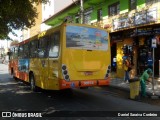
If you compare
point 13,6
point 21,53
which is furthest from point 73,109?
point 21,53

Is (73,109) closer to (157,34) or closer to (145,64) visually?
(157,34)

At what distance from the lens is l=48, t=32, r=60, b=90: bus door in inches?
459

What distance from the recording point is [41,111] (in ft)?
32.0

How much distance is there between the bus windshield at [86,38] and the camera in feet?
38.4

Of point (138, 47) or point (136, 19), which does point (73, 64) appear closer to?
point (136, 19)

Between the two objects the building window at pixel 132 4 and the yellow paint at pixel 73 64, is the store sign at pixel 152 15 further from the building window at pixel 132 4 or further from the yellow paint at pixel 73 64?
the yellow paint at pixel 73 64

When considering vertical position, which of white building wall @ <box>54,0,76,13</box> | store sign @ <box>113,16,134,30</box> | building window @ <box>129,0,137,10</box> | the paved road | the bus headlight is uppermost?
white building wall @ <box>54,0,76,13</box>

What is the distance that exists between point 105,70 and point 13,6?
4629 mm

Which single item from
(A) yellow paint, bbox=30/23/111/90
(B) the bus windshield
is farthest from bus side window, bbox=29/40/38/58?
(B) the bus windshield

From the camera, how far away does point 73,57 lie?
38.4 feet

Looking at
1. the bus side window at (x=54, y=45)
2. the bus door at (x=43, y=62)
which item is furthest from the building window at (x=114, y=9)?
the bus side window at (x=54, y=45)

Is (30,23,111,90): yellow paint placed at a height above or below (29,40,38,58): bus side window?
below

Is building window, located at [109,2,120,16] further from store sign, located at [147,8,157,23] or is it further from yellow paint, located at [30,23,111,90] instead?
yellow paint, located at [30,23,111,90]

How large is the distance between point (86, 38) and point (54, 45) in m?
1.33
